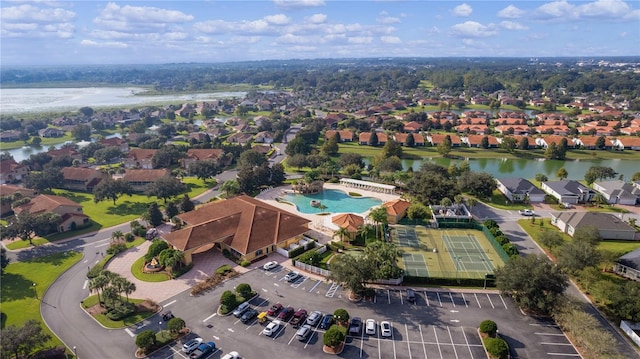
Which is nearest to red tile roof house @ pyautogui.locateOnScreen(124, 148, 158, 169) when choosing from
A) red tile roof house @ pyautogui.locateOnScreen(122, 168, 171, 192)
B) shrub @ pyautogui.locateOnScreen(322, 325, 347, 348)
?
red tile roof house @ pyautogui.locateOnScreen(122, 168, 171, 192)

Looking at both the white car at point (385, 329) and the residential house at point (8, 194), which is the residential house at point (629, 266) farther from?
the residential house at point (8, 194)

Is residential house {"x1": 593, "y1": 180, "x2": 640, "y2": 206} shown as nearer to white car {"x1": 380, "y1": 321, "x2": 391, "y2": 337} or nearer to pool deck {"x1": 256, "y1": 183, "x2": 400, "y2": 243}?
pool deck {"x1": 256, "y1": 183, "x2": 400, "y2": 243}

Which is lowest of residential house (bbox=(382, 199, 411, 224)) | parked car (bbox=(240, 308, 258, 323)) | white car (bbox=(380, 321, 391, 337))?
white car (bbox=(380, 321, 391, 337))

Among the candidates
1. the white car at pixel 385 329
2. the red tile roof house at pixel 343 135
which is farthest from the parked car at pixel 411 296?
the red tile roof house at pixel 343 135

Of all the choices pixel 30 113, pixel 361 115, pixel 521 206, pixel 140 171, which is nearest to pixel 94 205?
pixel 140 171

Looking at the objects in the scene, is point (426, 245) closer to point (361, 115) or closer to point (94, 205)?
point (94, 205)

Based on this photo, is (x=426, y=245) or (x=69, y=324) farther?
(x=426, y=245)

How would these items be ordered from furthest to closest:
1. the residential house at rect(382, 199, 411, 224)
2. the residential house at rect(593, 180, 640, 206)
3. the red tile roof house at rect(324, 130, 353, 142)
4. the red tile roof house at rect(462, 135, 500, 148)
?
the red tile roof house at rect(324, 130, 353, 142) < the red tile roof house at rect(462, 135, 500, 148) < the residential house at rect(593, 180, 640, 206) < the residential house at rect(382, 199, 411, 224)
